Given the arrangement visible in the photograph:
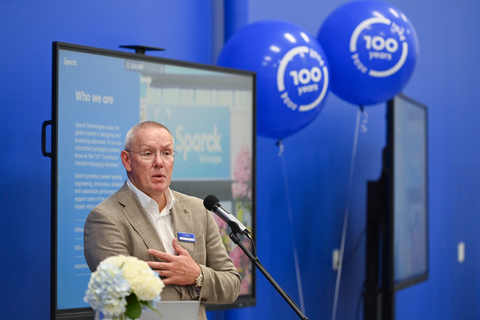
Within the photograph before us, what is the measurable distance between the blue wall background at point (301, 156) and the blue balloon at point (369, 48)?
0.62 m

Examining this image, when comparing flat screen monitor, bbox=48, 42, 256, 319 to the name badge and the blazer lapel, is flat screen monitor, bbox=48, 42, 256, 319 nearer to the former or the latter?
the blazer lapel

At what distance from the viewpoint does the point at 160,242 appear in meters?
1.63

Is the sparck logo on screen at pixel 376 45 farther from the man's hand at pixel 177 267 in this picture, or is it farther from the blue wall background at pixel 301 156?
the man's hand at pixel 177 267

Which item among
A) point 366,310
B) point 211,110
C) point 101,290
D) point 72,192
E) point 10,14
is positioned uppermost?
point 10,14

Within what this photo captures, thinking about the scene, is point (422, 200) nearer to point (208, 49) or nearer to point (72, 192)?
point (208, 49)

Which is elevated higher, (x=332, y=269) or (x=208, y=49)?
(x=208, y=49)

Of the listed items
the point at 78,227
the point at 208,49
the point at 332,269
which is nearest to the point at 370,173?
the point at 332,269

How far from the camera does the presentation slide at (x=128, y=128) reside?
6.44 feet

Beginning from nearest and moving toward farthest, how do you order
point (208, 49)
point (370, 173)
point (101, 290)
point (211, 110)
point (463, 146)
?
point (101, 290) → point (211, 110) → point (208, 49) → point (370, 173) → point (463, 146)

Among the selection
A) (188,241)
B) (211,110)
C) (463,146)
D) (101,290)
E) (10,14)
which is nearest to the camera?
(101,290)

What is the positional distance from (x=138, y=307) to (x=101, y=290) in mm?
81

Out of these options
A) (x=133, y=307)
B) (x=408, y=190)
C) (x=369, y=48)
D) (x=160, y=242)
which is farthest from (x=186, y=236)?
(x=408, y=190)

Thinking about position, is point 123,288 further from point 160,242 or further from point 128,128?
→ point 128,128

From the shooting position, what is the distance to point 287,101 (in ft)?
8.17
